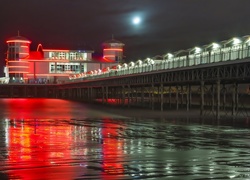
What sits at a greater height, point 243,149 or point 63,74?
point 63,74

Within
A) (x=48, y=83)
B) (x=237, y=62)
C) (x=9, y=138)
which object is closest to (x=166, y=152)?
(x=9, y=138)

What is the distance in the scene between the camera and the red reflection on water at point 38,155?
37.7 ft

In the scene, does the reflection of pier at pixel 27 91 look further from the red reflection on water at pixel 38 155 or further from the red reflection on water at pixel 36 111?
the red reflection on water at pixel 38 155

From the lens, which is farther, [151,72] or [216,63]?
[151,72]

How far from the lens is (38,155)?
1496cm

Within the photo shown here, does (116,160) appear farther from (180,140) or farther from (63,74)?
(63,74)

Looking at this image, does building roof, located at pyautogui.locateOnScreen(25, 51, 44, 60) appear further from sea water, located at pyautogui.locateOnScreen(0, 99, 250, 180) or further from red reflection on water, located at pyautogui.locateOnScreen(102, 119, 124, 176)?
red reflection on water, located at pyautogui.locateOnScreen(102, 119, 124, 176)

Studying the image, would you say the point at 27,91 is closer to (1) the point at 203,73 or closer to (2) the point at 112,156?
(1) the point at 203,73

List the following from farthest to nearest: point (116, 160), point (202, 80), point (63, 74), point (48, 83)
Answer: point (63, 74)
point (48, 83)
point (202, 80)
point (116, 160)

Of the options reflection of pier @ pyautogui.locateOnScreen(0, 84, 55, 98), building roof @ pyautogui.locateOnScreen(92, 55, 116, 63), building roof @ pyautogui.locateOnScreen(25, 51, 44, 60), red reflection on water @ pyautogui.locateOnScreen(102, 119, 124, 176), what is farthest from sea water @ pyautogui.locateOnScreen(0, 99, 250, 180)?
building roof @ pyautogui.locateOnScreen(92, 55, 116, 63)

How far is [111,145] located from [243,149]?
17.9 feet

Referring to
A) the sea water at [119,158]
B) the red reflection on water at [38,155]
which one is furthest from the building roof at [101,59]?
the sea water at [119,158]

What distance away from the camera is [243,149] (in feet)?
56.3

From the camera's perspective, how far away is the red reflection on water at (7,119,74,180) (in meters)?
11.5
